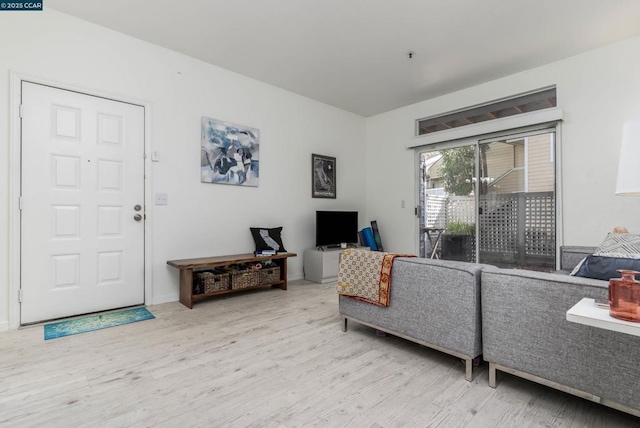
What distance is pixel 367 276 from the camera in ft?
7.55

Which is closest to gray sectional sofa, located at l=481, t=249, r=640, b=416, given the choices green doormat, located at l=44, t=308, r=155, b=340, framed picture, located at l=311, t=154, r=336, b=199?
green doormat, located at l=44, t=308, r=155, b=340

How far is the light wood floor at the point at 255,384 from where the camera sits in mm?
1509

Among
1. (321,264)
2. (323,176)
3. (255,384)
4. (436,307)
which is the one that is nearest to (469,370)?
(436,307)

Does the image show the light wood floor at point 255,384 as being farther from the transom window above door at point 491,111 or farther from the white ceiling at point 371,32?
the transom window above door at point 491,111

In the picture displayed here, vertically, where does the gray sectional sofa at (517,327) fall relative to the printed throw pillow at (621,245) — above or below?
below

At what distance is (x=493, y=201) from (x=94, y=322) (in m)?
4.57

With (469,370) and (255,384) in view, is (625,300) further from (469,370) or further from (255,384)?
(255,384)

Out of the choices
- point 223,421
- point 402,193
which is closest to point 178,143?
point 223,421

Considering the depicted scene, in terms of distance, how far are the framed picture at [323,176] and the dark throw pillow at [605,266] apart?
3540mm

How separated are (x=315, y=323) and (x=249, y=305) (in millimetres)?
882

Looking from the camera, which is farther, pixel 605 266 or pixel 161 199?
pixel 161 199

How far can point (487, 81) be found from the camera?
4172mm

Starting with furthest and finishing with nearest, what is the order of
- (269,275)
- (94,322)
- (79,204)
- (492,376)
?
(269,275)
(79,204)
(94,322)
(492,376)

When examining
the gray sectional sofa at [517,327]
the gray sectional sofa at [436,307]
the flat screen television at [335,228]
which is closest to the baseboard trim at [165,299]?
the flat screen television at [335,228]
